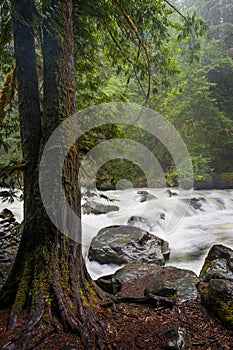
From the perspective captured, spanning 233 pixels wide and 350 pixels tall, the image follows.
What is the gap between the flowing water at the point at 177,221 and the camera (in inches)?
290

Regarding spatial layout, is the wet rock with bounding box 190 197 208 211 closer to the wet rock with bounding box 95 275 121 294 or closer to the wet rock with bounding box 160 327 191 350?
the wet rock with bounding box 95 275 121 294

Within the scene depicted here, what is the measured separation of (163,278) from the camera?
454cm

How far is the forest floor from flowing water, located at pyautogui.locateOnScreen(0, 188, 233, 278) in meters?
2.88

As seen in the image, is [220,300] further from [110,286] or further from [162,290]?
[110,286]

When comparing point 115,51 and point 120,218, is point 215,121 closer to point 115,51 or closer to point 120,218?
Result: point 120,218

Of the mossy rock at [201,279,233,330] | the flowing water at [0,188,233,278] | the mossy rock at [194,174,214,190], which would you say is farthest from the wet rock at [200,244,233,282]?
the mossy rock at [194,174,214,190]

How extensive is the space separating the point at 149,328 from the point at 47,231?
1550mm

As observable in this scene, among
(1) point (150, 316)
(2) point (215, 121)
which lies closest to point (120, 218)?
(1) point (150, 316)

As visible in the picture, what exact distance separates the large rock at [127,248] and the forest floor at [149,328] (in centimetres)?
276

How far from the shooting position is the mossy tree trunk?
253 cm

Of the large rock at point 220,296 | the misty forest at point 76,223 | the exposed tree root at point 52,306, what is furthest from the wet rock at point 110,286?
the large rock at point 220,296

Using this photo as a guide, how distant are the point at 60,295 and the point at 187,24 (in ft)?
16.0

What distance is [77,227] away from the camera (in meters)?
2.99

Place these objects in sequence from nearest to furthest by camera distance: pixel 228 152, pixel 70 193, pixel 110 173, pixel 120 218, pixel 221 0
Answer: pixel 70 193 → pixel 110 173 → pixel 120 218 → pixel 228 152 → pixel 221 0
